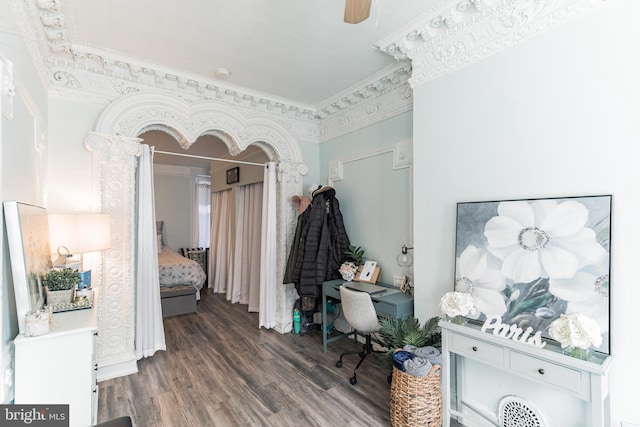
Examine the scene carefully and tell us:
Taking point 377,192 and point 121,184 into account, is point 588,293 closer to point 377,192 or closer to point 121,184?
point 377,192

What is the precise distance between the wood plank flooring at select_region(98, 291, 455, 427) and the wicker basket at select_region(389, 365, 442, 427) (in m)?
0.23

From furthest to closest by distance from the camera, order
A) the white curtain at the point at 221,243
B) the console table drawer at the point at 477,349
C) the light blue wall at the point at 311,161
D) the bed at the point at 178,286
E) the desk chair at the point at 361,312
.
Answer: the white curtain at the point at 221,243 → the bed at the point at 178,286 → the light blue wall at the point at 311,161 → the desk chair at the point at 361,312 → the console table drawer at the point at 477,349

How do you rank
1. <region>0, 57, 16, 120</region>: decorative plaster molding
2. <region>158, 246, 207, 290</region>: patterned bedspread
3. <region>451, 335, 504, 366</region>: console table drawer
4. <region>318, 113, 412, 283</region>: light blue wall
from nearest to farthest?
<region>0, 57, 16, 120</region>: decorative plaster molding → <region>451, 335, 504, 366</region>: console table drawer → <region>318, 113, 412, 283</region>: light blue wall → <region>158, 246, 207, 290</region>: patterned bedspread

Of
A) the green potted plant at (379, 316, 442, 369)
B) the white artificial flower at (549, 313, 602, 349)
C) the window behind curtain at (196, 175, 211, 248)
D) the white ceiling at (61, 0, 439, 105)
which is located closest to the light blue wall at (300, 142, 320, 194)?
the white ceiling at (61, 0, 439, 105)

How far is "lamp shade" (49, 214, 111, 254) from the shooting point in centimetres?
222

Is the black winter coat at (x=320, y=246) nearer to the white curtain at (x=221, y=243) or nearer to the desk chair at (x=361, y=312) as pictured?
the desk chair at (x=361, y=312)

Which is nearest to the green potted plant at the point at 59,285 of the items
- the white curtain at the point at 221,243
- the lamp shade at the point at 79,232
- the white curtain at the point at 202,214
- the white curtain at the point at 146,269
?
the lamp shade at the point at 79,232

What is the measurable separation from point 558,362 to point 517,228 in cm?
73

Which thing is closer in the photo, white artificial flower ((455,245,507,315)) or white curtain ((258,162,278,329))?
A: white artificial flower ((455,245,507,315))

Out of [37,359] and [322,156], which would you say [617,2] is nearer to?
[322,156]

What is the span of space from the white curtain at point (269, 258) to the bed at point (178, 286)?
1.37 m

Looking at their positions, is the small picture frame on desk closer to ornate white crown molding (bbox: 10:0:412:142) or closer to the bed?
ornate white crown molding (bbox: 10:0:412:142)

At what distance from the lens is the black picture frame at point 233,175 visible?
17.8ft

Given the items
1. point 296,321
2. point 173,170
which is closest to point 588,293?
point 296,321
